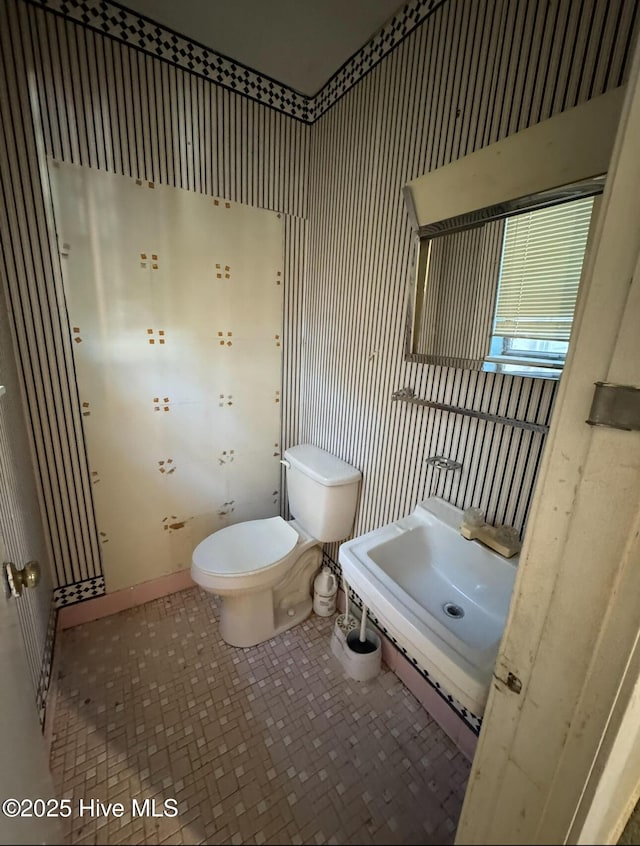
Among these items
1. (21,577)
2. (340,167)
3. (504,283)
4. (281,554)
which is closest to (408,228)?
(504,283)

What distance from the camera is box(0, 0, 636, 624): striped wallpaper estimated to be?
945 millimetres

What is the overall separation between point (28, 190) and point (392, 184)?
4.20ft

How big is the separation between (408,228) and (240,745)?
1787mm

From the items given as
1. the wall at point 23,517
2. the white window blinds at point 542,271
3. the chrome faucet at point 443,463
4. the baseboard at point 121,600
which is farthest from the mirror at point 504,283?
the baseboard at point 121,600

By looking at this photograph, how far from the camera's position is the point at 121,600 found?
1.67 metres

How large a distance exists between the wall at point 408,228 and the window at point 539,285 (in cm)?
8

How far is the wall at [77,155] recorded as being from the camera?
3.79 feet

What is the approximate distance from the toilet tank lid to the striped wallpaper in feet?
0.18

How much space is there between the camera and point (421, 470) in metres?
1.28

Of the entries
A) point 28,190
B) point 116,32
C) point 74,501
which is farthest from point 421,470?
point 116,32

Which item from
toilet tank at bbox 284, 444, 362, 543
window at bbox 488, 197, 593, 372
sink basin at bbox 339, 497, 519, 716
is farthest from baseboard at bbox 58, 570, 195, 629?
window at bbox 488, 197, 593, 372

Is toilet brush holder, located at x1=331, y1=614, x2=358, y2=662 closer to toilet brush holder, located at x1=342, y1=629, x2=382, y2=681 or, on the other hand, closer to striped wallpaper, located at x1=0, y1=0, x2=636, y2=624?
toilet brush holder, located at x1=342, y1=629, x2=382, y2=681

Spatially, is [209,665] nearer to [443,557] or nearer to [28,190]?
[443,557]

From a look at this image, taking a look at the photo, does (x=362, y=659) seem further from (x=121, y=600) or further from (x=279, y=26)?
(x=279, y=26)
